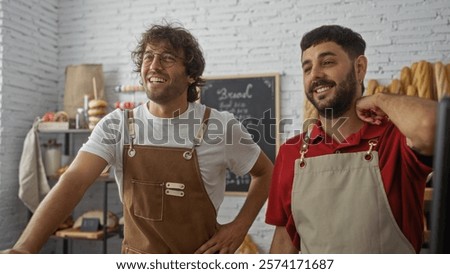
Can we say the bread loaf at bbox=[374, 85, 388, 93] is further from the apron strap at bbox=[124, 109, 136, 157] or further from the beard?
the apron strap at bbox=[124, 109, 136, 157]

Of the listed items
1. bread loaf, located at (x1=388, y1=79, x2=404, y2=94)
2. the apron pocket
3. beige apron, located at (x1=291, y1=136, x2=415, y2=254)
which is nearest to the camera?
beige apron, located at (x1=291, y1=136, x2=415, y2=254)

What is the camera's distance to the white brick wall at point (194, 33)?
5.54ft

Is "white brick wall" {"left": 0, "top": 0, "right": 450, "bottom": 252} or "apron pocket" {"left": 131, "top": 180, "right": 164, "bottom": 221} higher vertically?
"white brick wall" {"left": 0, "top": 0, "right": 450, "bottom": 252}

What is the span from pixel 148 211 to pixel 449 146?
701 mm

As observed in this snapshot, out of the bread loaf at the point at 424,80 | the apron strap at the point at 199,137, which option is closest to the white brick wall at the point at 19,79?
the apron strap at the point at 199,137

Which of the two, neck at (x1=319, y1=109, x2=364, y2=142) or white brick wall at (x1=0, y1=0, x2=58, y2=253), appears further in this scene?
white brick wall at (x1=0, y1=0, x2=58, y2=253)

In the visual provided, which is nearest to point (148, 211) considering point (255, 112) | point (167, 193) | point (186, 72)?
point (167, 193)

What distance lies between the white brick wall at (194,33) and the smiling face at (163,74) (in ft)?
3.32

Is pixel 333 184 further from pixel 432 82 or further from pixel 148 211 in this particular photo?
pixel 432 82

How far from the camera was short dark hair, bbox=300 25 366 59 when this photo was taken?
0.76m

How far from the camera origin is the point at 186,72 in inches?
38.6

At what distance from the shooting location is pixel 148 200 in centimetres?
90

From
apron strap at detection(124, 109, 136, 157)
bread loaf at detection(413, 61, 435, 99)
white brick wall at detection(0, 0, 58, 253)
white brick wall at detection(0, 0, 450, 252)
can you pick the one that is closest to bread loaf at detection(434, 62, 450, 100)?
bread loaf at detection(413, 61, 435, 99)

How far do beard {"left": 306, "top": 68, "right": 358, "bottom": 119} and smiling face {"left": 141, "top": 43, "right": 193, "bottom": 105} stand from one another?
→ 0.34 meters
